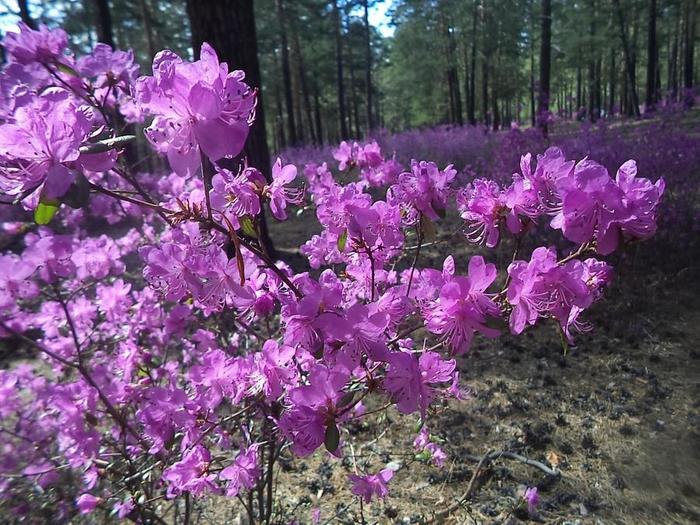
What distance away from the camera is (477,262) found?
0.88 meters

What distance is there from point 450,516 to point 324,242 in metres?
1.58

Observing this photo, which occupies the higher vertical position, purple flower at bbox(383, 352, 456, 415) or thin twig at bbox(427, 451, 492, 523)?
purple flower at bbox(383, 352, 456, 415)

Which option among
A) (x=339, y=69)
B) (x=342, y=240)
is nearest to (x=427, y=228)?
(x=342, y=240)

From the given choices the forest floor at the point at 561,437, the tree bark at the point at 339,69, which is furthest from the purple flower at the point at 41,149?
the tree bark at the point at 339,69

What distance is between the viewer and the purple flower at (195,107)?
78 cm

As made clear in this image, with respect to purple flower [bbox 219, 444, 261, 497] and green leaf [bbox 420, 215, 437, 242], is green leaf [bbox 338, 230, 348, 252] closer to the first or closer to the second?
green leaf [bbox 420, 215, 437, 242]

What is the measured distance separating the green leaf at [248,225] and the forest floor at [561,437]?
3.25 feet

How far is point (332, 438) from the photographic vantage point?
891 mm

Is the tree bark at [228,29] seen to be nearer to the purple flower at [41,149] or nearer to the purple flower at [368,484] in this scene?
the purple flower at [368,484]

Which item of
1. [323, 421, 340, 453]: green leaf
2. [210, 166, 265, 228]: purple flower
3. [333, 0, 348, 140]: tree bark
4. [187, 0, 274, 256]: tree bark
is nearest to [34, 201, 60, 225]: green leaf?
[210, 166, 265, 228]: purple flower

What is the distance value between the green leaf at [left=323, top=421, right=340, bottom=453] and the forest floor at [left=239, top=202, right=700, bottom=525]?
0.87 meters

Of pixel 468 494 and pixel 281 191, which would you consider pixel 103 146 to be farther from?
pixel 468 494

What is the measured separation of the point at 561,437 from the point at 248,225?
8.27ft

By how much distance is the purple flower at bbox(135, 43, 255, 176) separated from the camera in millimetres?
785
